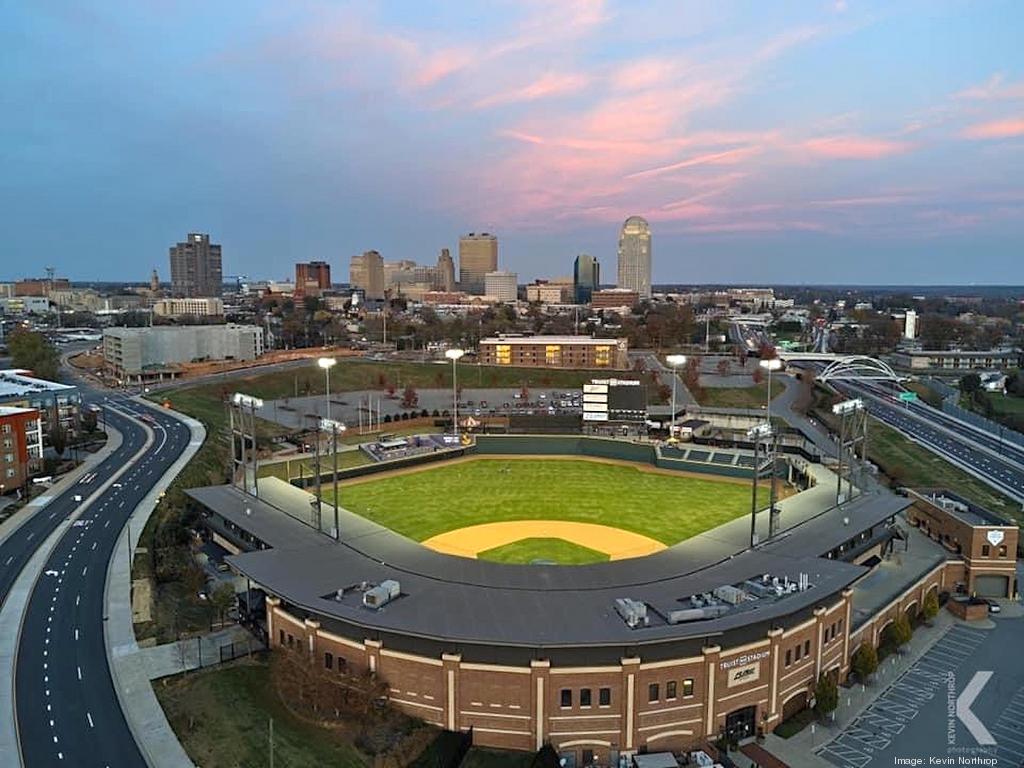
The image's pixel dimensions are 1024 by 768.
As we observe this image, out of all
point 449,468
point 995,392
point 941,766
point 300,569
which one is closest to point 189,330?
point 449,468

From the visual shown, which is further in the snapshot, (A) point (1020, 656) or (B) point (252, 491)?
(B) point (252, 491)

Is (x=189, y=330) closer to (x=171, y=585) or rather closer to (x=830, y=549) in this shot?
(x=171, y=585)

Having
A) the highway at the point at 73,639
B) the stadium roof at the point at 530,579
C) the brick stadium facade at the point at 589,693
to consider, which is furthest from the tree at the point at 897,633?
the highway at the point at 73,639

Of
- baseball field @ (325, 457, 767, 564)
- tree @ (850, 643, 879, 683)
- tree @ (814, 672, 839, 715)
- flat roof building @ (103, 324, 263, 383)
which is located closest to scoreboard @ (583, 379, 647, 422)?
baseball field @ (325, 457, 767, 564)

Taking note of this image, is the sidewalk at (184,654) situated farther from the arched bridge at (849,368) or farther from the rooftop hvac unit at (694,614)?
the arched bridge at (849,368)

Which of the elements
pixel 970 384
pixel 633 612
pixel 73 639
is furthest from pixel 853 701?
pixel 970 384

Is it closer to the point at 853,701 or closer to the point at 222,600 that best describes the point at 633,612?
the point at 853,701
